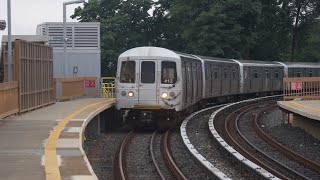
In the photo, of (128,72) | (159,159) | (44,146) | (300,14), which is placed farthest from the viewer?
(300,14)

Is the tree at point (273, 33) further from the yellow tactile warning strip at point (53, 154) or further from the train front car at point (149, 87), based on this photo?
the yellow tactile warning strip at point (53, 154)

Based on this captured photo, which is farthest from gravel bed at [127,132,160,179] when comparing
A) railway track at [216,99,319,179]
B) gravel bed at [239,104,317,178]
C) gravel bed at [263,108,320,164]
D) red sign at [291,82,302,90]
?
red sign at [291,82,302,90]

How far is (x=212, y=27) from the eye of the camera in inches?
1836

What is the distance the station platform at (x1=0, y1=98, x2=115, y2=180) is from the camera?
899cm

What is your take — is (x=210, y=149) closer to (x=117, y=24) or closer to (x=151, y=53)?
(x=151, y=53)

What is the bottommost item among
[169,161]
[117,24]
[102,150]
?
[102,150]

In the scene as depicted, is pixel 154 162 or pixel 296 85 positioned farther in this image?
pixel 296 85

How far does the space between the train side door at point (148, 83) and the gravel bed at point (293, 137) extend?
4.11 metres

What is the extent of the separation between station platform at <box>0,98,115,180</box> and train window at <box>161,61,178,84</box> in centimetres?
263

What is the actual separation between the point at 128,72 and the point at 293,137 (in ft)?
Result: 18.7

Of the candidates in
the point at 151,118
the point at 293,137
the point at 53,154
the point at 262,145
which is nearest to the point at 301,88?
the point at 293,137

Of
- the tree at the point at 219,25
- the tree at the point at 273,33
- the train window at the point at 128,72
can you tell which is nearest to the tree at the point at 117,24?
the tree at the point at 219,25

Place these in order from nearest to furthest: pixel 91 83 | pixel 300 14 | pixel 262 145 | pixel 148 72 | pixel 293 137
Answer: pixel 262 145, pixel 293 137, pixel 148 72, pixel 91 83, pixel 300 14

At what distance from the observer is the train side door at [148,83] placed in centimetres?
1933
